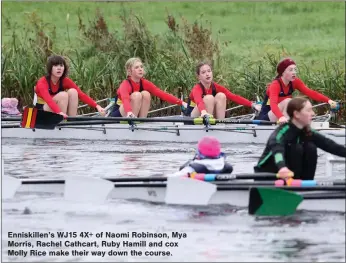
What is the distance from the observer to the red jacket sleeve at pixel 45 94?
1914cm

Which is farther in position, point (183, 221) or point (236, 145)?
point (236, 145)

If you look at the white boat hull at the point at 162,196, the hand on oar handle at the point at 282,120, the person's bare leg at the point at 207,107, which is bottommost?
the white boat hull at the point at 162,196

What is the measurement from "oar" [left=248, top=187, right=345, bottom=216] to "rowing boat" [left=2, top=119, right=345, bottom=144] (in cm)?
601

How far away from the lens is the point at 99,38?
22.9 m

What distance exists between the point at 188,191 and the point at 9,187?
200 centimetres

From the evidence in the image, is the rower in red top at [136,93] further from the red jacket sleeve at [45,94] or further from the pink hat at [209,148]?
the pink hat at [209,148]

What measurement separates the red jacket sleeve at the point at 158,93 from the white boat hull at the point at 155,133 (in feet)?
1.20

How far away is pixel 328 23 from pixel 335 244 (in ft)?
62.6

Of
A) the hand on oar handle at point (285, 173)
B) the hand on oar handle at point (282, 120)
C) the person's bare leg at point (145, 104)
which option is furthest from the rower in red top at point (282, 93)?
the hand on oar handle at point (285, 173)

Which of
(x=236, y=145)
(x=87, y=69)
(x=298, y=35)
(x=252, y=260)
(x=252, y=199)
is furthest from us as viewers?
(x=298, y=35)

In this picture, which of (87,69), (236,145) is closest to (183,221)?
(236,145)

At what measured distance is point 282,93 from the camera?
18547mm

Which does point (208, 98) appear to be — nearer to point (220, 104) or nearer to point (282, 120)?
point (220, 104)

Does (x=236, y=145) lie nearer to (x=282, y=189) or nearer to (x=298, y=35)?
(x=282, y=189)
